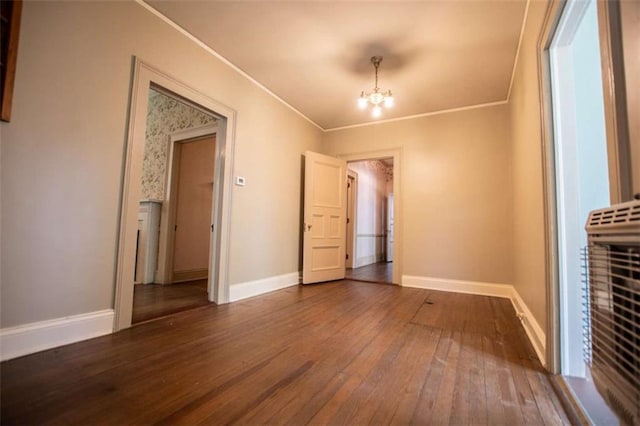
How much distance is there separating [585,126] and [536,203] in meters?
0.56

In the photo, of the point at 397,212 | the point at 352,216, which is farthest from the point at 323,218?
the point at 352,216

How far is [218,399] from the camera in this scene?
127 centimetres

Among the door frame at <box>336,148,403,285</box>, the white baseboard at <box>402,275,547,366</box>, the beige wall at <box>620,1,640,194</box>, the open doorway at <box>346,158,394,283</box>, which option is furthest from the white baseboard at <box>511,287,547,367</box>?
the open doorway at <box>346,158,394,283</box>

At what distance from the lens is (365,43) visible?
264 centimetres

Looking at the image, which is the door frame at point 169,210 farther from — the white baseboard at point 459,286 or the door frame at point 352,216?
the white baseboard at point 459,286

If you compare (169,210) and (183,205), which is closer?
(169,210)

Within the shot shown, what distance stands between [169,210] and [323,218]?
236cm

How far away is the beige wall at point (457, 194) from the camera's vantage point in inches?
142

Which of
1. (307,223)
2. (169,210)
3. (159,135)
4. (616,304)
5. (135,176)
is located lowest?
(616,304)

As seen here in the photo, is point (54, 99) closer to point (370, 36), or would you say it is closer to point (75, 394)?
point (75, 394)

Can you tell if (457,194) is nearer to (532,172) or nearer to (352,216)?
(532,172)

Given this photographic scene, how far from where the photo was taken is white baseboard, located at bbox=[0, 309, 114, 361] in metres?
1.55

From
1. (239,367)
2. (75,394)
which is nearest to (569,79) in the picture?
(239,367)

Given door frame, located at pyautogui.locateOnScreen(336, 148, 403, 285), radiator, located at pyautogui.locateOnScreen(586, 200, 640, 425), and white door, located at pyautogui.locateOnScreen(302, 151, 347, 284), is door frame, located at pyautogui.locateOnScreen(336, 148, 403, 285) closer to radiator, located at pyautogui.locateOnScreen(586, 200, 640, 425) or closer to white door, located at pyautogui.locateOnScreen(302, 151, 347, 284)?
white door, located at pyautogui.locateOnScreen(302, 151, 347, 284)
